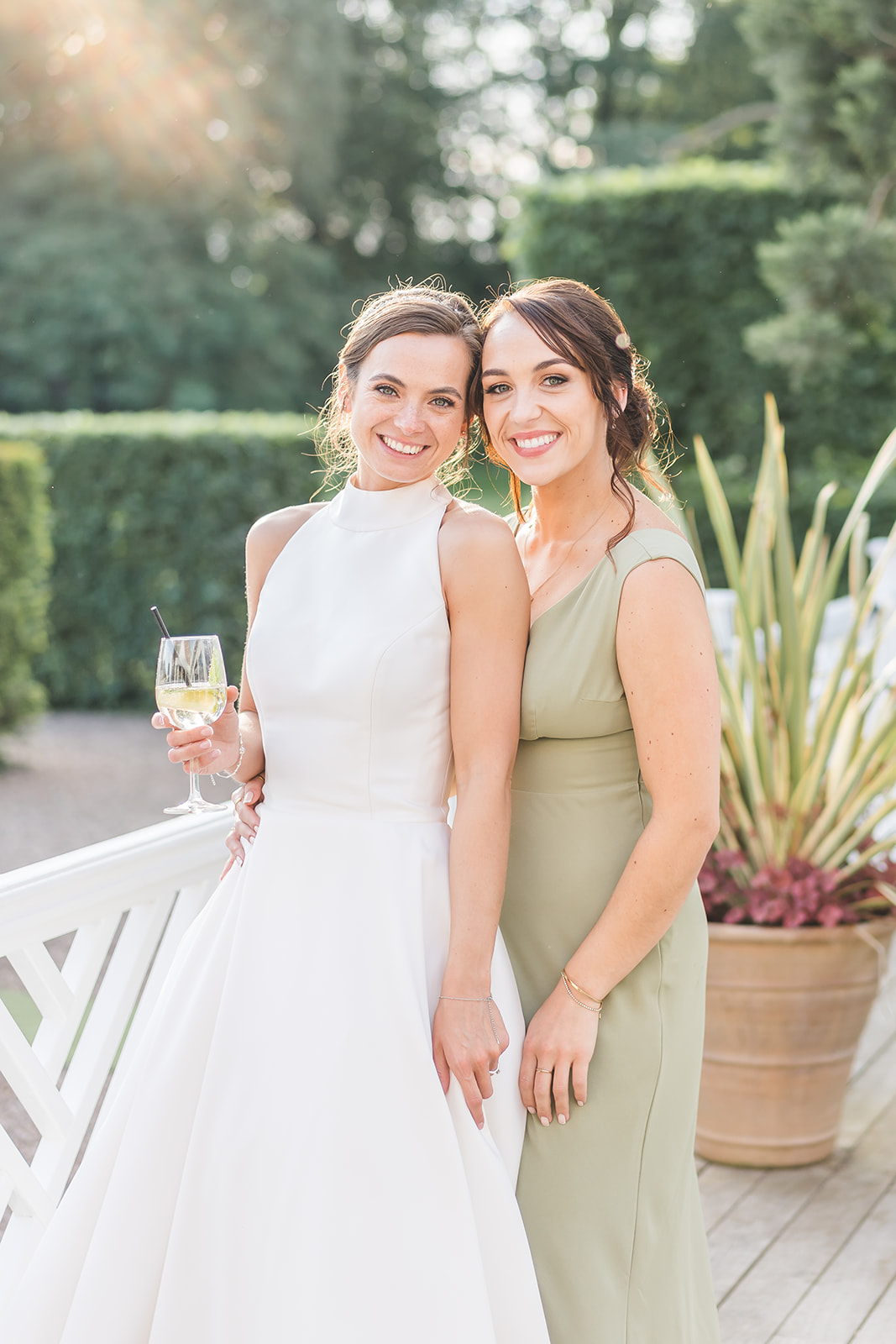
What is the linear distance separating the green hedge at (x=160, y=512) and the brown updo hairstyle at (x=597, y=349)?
7410 mm

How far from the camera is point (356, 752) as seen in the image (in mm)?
1756

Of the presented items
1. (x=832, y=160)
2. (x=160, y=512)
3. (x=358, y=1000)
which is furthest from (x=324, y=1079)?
(x=160, y=512)

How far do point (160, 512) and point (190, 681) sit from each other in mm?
7774

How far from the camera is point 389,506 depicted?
→ 1864 mm

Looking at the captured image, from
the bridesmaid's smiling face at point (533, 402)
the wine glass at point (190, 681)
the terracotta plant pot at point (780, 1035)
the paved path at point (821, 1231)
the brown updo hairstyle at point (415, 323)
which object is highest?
the brown updo hairstyle at point (415, 323)

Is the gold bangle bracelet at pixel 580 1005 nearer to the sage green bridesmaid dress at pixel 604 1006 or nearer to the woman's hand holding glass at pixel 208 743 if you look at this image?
the sage green bridesmaid dress at pixel 604 1006

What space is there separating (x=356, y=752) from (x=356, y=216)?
21446 mm

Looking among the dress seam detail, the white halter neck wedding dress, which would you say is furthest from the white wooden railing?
the dress seam detail

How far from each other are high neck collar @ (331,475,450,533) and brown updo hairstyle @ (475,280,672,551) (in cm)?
12

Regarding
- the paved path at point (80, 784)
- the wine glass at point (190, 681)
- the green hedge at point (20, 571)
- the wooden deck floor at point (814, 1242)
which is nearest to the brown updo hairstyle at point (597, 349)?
the wine glass at point (190, 681)

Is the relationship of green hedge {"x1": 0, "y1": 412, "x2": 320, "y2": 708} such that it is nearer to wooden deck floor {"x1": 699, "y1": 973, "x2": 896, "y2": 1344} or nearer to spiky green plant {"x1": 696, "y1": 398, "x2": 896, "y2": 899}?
spiky green plant {"x1": 696, "y1": 398, "x2": 896, "y2": 899}

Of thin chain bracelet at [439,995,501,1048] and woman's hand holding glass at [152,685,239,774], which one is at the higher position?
woman's hand holding glass at [152,685,239,774]

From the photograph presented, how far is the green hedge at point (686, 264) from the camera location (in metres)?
10.7

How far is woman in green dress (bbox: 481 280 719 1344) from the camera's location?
1.70 meters
